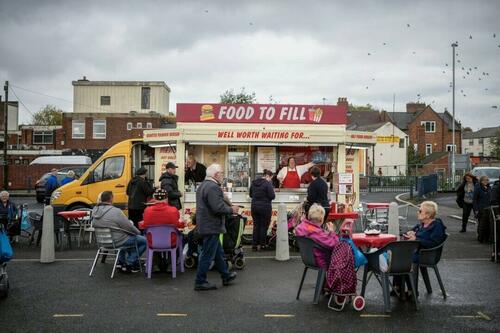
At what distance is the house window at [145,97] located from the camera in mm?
50531

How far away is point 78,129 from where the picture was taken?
4781 cm

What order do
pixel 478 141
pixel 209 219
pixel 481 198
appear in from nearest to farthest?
pixel 209 219 → pixel 481 198 → pixel 478 141

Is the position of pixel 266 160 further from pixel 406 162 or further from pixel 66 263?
pixel 406 162

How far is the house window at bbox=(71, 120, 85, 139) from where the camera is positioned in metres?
47.6

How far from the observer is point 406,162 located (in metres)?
60.9

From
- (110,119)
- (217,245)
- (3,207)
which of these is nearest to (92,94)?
(110,119)

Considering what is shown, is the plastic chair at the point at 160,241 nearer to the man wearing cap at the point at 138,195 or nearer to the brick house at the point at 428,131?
the man wearing cap at the point at 138,195

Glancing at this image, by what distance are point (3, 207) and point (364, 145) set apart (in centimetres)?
859

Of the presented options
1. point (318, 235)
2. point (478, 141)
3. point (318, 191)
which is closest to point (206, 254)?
point (318, 235)

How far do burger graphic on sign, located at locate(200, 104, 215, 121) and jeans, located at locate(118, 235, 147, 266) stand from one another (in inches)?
192

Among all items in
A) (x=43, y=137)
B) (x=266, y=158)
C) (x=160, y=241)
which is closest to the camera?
(x=160, y=241)

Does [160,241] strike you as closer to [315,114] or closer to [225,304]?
[225,304]

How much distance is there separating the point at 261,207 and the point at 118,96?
42.0 m

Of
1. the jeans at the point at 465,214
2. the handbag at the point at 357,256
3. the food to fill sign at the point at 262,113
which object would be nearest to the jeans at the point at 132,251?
the handbag at the point at 357,256
